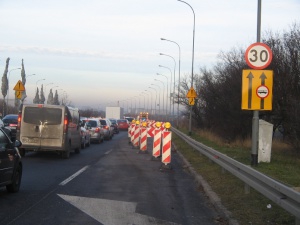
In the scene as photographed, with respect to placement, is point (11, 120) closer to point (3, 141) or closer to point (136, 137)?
point (136, 137)

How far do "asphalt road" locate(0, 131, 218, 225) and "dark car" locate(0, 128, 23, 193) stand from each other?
0.83 feet

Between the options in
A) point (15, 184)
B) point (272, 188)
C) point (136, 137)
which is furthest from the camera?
point (136, 137)

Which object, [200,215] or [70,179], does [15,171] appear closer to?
[70,179]

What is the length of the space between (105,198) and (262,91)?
17.6 feet

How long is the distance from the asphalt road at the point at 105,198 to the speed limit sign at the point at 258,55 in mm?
3617

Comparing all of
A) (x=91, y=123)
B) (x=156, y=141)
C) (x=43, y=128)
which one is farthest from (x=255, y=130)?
(x=91, y=123)

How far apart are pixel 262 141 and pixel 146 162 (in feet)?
17.2

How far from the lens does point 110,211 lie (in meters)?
8.04

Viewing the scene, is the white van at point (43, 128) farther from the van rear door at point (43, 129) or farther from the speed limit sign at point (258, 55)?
the speed limit sign at point (258, 55)

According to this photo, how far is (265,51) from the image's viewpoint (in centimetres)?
1170

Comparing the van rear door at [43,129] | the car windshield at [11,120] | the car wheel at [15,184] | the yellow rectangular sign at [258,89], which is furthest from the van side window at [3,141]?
the car windshield at [11,120]

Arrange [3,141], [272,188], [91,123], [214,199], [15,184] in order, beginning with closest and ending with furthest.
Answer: [272,188], [214,199], [3,141], [15,184], [91,123]

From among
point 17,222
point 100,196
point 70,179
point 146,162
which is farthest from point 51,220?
point 146,162

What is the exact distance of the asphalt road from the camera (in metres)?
7.49
